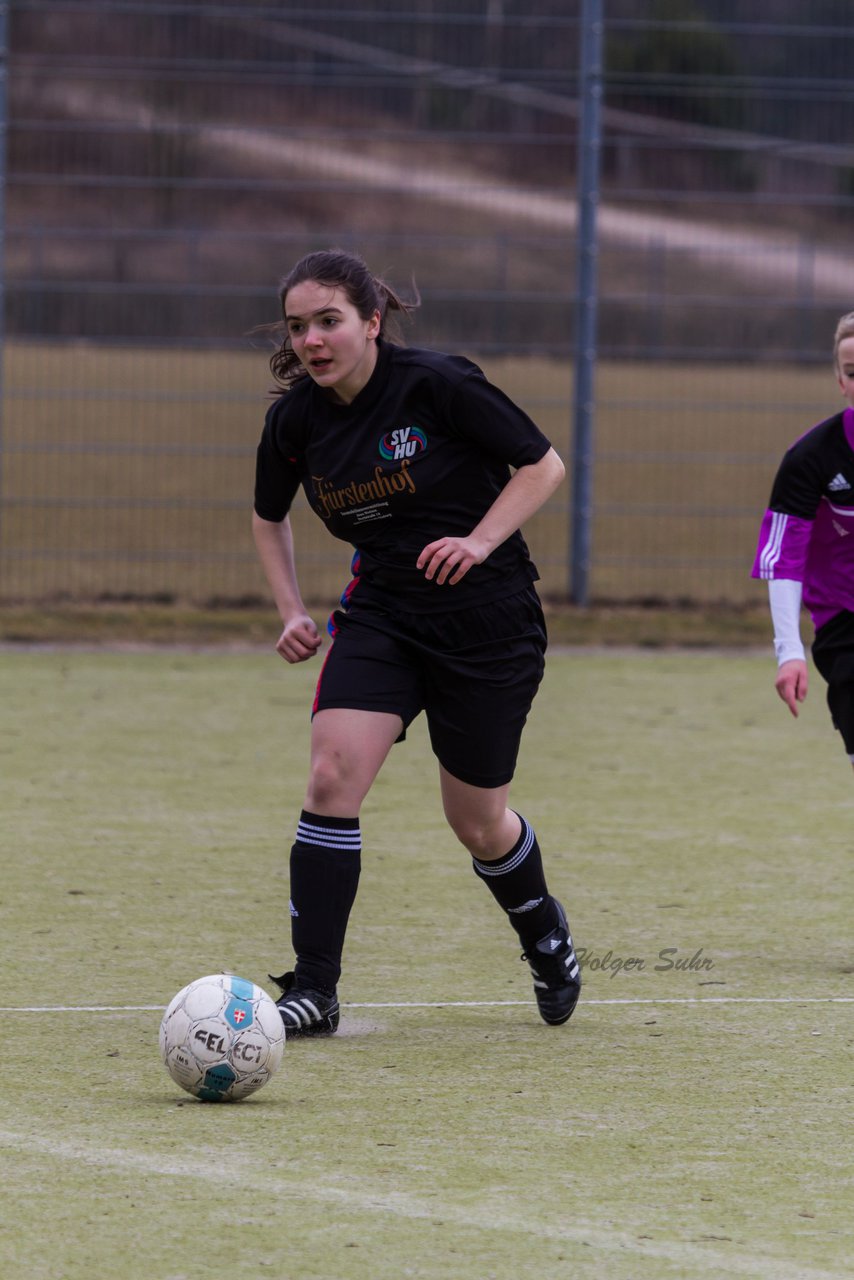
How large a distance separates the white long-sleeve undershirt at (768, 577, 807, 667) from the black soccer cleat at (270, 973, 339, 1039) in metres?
1.34

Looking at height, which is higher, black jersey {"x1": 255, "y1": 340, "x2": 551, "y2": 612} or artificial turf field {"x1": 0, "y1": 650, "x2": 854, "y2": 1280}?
black jersey {"x1": 255, "y1": 340, "x2": 551, "y2": 612}

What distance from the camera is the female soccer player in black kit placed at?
445cm

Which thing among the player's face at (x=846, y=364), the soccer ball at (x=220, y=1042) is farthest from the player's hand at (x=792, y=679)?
the soccer ball at (x=220, y=1042)

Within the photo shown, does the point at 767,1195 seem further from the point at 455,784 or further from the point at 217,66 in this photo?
the point at 217,66

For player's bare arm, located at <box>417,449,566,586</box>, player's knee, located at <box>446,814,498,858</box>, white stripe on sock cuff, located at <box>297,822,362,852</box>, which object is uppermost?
player's bare arm, located at <box>417,449,566,586</box>

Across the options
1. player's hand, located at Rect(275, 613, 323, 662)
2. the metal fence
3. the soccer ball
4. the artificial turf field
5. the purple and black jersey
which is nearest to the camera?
the artificial turf field

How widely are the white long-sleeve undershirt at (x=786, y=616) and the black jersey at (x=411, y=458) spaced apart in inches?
29.1

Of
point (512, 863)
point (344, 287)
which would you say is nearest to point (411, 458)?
point (344, 287)

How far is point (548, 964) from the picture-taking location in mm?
4680

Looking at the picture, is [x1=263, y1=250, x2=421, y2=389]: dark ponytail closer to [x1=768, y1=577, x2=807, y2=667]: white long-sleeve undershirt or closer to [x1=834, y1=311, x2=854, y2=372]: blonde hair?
[x1=834, y1=311, x2=854, y2=372]: blonde hair

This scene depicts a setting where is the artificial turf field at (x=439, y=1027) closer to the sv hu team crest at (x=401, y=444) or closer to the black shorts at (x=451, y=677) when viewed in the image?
the black shorts at (x=451, y=677)

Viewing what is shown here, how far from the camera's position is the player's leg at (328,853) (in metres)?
4.44

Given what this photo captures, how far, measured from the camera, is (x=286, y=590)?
15.6 ft

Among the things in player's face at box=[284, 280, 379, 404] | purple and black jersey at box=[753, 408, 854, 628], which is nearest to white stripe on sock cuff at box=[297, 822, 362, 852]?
player's face at box=[284, 280, 379, 404]
